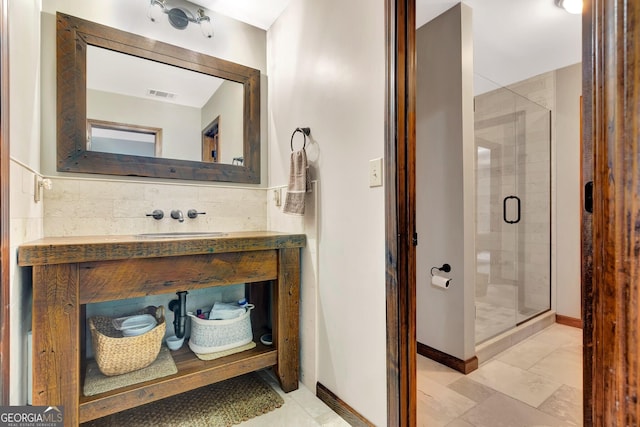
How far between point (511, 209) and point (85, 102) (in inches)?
129

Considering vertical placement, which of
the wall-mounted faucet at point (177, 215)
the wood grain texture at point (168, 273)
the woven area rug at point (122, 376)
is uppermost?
the wall-mounted faucet at point (177, 215)

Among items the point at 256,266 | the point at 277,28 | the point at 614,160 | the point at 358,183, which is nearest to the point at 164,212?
the point at 256,266

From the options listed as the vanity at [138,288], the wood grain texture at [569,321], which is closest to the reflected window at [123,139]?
the vanity at [138,288]

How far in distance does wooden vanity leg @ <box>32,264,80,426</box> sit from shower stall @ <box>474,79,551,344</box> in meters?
2.52

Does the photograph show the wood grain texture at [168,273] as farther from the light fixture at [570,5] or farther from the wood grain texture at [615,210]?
the light fixture at [570,5]

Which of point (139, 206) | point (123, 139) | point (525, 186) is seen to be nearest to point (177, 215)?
point (139, 206)

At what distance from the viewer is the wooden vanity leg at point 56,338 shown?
3.78ft

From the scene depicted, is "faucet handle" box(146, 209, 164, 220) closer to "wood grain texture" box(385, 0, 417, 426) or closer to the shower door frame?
"wood grain texture" box(385, 0, 417, 426)

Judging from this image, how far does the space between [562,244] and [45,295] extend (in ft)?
12.2

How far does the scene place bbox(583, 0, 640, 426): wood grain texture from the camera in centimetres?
56

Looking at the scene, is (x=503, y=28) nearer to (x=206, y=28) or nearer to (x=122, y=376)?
(x=206, y=28)

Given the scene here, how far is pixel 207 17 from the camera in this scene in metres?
2.06

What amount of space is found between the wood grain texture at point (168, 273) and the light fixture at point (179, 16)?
5.17ft

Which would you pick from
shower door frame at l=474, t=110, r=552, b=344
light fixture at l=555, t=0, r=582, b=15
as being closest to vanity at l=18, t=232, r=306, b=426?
shower door frame at l=474, t=110, r=552, b=344
